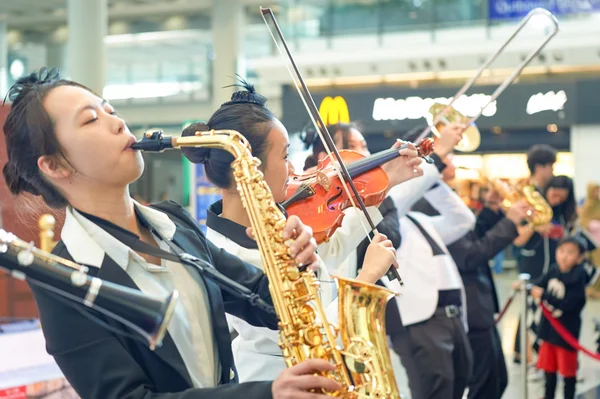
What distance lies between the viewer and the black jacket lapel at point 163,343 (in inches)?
61.9

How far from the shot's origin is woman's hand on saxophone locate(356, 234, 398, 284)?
6.48 ft

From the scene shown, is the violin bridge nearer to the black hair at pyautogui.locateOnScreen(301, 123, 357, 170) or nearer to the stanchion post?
the black hair at pyautogui.locateOnScreen(301, 123, 357, 170)

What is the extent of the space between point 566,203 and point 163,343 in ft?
18.8

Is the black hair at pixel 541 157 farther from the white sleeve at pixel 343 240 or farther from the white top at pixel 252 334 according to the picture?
the white top at pixel 252 334

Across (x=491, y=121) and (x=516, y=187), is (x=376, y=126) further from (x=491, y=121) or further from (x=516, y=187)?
(x=516, y=187)

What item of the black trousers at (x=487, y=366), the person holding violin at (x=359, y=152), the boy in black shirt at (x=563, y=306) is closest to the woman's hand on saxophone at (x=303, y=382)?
the person holding violin at (x=359, y=152)

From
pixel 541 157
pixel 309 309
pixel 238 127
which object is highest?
pixel 541 157

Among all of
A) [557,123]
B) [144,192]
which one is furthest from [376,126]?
[144,192]

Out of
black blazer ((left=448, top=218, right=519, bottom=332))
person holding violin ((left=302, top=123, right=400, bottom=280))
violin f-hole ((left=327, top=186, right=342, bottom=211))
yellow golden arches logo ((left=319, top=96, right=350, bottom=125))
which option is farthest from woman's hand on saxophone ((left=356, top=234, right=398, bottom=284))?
black blazer ((left=448, top=218, right=519, bottom=332))

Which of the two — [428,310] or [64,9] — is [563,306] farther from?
[64,9]

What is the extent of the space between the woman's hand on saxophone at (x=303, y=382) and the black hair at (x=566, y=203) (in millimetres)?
5599

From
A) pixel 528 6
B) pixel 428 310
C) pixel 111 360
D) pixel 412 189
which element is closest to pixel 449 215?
pixel 428 310

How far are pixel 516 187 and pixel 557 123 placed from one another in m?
10.1

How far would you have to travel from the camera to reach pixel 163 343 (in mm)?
1581
